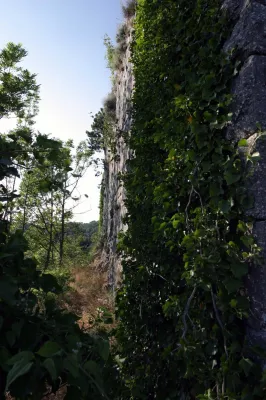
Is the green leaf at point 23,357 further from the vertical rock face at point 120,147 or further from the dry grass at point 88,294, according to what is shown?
the dry grass at point 88,294

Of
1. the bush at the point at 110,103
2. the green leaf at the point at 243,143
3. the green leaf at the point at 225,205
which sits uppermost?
the bush at the point at 110,103

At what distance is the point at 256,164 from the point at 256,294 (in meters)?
0.76

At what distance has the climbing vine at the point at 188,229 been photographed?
2.18 metres

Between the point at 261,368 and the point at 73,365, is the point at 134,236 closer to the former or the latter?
the point at 261,368

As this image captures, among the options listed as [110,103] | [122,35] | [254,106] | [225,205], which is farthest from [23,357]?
[110,103]

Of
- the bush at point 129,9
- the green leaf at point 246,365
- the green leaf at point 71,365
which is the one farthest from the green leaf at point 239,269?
the bush at point 129,9

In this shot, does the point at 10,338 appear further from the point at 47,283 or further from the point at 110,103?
the point at 110,103

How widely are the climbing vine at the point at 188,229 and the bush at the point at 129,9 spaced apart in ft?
13.3

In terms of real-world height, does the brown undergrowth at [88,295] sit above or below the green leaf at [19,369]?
below

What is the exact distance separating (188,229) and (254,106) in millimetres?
892

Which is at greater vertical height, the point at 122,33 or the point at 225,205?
the point at 122,33

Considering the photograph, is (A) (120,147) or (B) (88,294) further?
(B) (88,294)

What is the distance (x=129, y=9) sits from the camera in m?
7.79

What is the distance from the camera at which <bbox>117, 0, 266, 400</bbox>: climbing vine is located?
218cm
